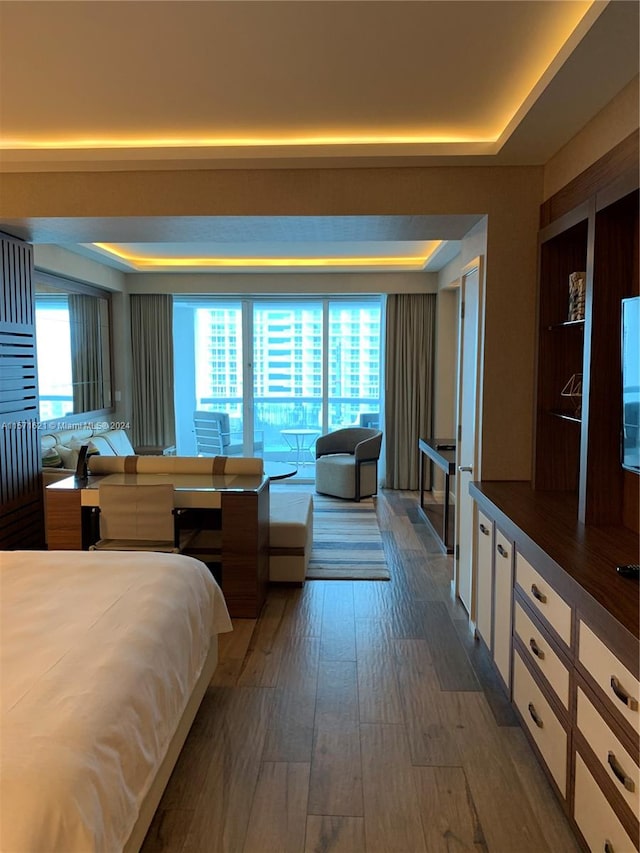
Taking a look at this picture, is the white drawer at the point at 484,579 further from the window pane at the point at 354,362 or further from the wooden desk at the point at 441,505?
the window pane at the point at 354,362

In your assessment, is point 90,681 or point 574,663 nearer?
point 90,681

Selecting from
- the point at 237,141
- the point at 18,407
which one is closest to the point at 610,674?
the point at 237,141

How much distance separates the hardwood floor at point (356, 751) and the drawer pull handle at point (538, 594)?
0.68 m

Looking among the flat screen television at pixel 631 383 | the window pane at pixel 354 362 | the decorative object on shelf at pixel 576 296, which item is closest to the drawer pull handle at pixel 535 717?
the flat screen television at pixel 631 383

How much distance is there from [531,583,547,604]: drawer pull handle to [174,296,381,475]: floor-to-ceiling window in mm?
5205

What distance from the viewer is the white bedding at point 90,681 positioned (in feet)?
3.83

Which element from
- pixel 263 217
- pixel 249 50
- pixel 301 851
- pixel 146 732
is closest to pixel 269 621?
pixel 301 851

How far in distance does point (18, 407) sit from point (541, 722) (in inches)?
148

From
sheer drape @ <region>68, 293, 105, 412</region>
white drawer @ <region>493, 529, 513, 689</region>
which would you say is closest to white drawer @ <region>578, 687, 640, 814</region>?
white drawer @ <region>493, 529, 513, 689</region>

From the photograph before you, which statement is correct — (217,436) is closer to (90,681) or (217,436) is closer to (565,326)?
(565,326)

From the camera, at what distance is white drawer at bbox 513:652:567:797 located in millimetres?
1784

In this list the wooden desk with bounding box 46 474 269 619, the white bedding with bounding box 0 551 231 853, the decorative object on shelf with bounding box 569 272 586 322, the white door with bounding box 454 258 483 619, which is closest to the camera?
the white bedding with bounding box 0 551 231 853

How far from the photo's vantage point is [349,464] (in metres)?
6.32

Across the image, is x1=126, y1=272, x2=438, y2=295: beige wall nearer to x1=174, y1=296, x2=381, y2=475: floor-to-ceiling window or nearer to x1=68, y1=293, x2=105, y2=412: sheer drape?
x1=174, y1=296, x2=381, y2=475: floor-to-ceiling window
